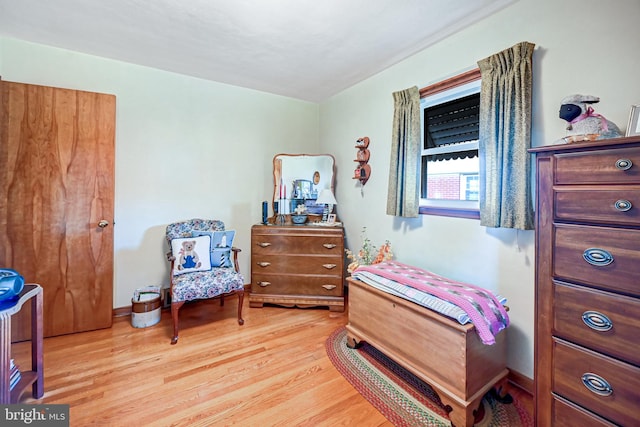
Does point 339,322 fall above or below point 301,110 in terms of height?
below

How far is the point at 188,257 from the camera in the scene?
2545 mm

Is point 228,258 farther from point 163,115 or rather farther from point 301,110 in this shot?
point 301,110

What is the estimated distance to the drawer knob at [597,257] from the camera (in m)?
1.01

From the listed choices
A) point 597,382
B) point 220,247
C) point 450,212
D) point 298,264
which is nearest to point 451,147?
point 450,212

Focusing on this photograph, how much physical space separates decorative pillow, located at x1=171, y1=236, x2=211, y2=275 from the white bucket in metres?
0.41

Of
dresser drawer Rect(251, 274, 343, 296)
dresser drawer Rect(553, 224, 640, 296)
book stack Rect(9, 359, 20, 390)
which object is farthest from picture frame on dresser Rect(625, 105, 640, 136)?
book stack Rect(9, 359, 20, 390)

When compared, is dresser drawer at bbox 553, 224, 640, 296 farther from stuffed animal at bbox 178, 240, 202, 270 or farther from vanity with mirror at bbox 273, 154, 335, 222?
stuffed animal at bbox 178, 240, 202, 270

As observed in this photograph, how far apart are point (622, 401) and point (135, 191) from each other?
12.0ft

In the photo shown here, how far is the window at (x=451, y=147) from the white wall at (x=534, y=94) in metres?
0.11

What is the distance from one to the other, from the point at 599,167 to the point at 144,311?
330cm

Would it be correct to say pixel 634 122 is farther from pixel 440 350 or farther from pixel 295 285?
pixel 295 285

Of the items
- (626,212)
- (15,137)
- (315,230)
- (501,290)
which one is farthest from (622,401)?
(15,137)

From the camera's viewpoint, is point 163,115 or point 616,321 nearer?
point 616,321

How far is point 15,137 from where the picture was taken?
7.22 feet
